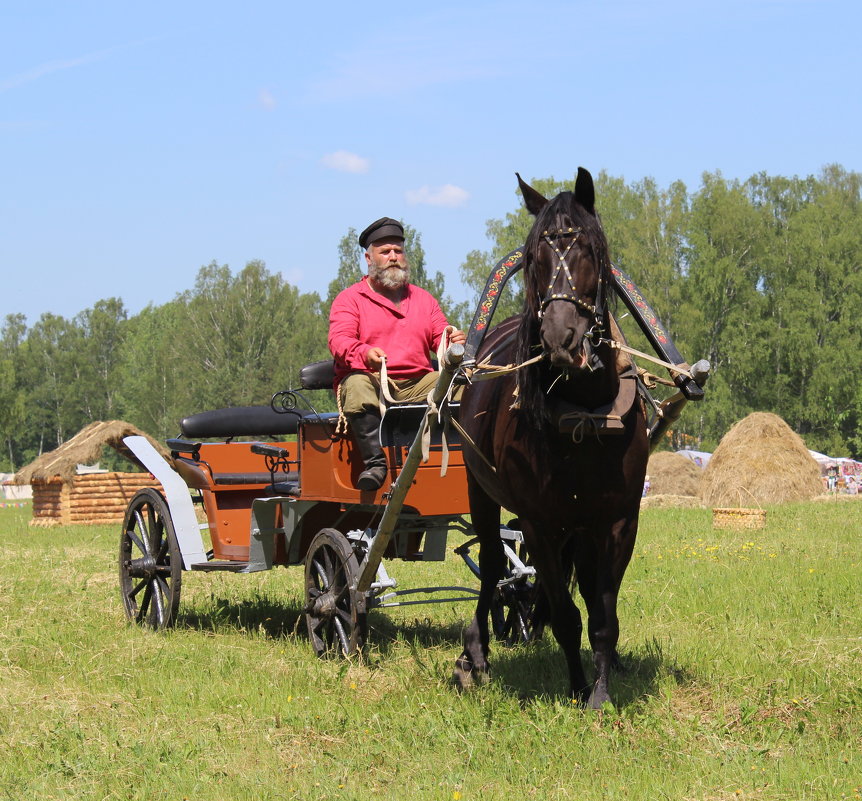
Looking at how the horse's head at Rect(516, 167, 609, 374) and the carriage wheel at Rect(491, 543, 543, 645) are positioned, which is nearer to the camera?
the horse's head at Rect(516, 167, 609, 374)

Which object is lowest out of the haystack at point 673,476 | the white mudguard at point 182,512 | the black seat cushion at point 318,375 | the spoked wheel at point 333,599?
the haystack at point 673,476

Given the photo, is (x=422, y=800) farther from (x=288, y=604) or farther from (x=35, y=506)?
(x=35, y=506)

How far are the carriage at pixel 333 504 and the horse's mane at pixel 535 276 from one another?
29 centimetres

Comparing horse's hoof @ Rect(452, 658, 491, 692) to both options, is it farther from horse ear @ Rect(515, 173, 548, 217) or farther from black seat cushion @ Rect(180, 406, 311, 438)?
black seat cushion @ Rect(180, 406, 311, 438)

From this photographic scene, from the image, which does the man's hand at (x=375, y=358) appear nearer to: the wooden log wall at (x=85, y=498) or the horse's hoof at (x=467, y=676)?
the horse's hoof at (x=467, y=676)

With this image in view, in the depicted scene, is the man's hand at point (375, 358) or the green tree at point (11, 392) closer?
the man's hand at point (375, 358)

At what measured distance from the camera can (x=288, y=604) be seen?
8.98m

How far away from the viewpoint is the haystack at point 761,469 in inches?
912

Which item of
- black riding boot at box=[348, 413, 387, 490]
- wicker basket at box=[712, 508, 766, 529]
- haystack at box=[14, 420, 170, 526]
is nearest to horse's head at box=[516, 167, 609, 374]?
black riding boot at box=[348, 413, 387, 490]

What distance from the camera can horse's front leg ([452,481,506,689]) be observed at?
591cm

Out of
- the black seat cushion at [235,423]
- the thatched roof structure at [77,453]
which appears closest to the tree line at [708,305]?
the thatched roof structure at [77,453]

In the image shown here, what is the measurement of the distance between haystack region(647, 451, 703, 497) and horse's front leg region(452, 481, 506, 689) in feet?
81.3

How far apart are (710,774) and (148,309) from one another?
277 ft

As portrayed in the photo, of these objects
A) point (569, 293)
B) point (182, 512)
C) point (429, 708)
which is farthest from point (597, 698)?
point (182, 512)
